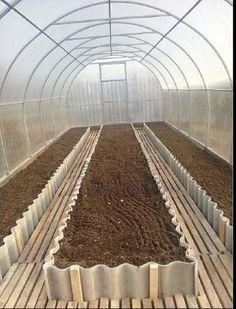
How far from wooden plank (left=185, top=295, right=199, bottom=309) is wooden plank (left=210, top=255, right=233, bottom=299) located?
403mm

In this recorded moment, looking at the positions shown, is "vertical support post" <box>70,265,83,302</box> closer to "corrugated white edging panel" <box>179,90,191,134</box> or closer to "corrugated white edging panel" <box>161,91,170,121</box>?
"corrugated white edging panel" <box>179,90,191,134</box>

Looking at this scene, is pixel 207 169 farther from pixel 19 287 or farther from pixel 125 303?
pixel 19 287

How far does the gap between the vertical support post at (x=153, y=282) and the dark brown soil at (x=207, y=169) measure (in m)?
1.83

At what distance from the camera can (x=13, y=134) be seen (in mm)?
9156

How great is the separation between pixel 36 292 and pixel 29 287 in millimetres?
148

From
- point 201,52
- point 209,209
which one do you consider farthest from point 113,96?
point 209,209

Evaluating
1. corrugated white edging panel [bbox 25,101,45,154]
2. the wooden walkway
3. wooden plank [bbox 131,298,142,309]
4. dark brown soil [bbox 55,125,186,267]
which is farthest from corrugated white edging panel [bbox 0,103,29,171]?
wooden plank [bbox 131,298,142,309]

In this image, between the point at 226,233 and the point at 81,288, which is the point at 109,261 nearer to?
the point at 81,288

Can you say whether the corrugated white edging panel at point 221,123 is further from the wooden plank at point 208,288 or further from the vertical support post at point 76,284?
the vertical support post at point 76,284

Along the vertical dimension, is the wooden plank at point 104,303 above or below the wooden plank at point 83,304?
above

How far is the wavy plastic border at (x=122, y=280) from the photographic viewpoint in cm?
379

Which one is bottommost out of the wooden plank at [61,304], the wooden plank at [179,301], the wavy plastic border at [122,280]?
the wooden plank at [61,304]

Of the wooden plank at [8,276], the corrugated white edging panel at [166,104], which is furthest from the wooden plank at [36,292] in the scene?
the corrugated white edging panel at [166,104]

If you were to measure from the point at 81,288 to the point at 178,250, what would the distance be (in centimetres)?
129
